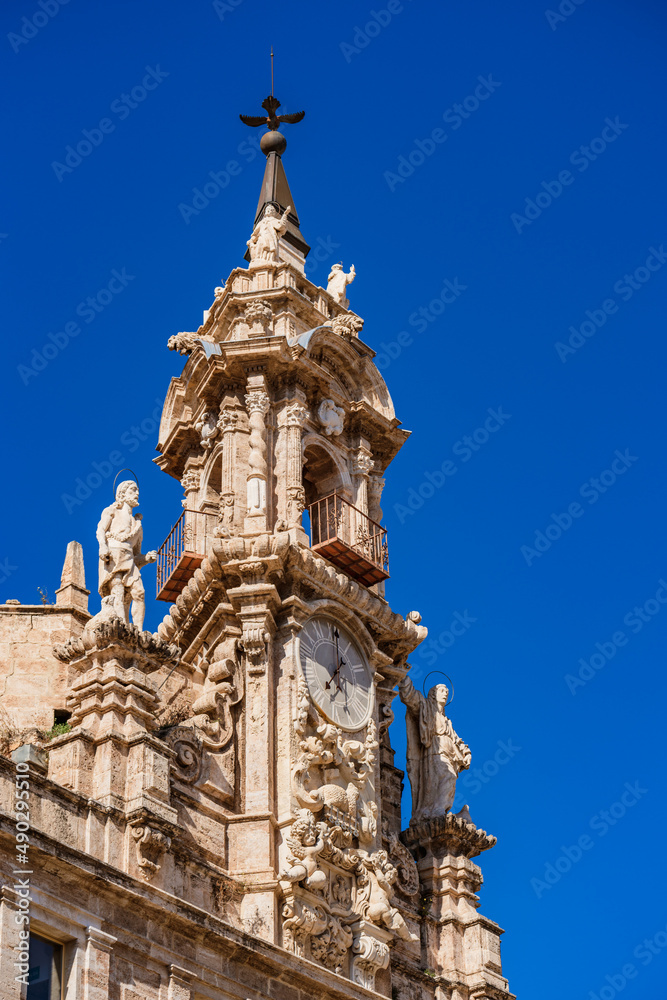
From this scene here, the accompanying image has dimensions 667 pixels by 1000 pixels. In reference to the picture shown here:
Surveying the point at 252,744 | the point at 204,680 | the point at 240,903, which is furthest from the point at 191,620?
the point at 240,903

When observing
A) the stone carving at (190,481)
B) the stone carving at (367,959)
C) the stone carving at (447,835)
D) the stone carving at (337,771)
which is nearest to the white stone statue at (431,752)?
the stone carving at (447,835)

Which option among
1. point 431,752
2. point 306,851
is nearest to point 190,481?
Answer: point 431,752

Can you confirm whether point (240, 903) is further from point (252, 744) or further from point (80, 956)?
point (80, 956)

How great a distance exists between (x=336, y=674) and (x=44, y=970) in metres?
11.2

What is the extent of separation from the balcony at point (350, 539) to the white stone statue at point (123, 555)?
5405mm

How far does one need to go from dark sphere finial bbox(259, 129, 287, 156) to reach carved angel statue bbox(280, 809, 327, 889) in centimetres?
2075

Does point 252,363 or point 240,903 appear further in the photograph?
point 252,363

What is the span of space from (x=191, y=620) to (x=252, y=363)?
6209 millimetres

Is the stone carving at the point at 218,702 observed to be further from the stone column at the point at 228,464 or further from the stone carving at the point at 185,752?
the stone column at the point at 228,464

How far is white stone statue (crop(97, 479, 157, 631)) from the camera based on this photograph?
33156 millimetres

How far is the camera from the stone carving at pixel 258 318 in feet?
131

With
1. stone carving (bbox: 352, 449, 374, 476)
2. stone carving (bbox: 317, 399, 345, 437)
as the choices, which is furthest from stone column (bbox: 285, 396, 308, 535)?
stone carving (bbox: 352, 449, 374, 476)

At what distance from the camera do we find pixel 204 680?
121ft

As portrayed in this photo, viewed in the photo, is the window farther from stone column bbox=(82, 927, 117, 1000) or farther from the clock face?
the clock face
